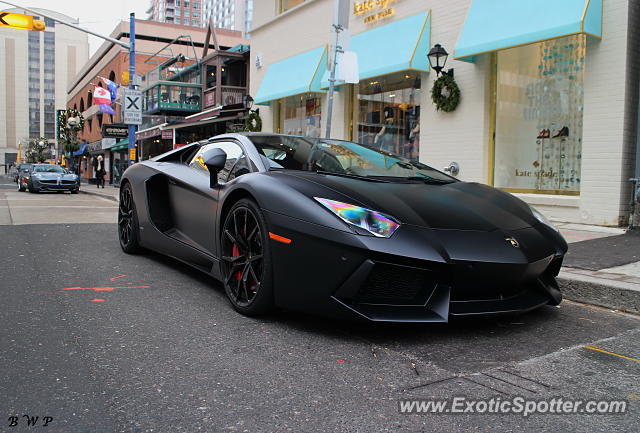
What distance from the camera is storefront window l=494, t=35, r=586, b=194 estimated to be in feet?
28.6

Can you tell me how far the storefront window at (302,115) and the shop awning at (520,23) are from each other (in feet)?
19.8

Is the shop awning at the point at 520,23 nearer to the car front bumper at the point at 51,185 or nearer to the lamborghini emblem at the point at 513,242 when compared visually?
the lamborghini emblem at the point at 513,242

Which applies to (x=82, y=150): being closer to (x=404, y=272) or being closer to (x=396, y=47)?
(x=396, y=47)

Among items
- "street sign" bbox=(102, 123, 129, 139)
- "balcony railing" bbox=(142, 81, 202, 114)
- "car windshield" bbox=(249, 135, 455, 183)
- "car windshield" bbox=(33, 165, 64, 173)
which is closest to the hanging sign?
"car windshield" bbox=(249, 135, 455, 183)

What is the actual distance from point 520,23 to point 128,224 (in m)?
6.65

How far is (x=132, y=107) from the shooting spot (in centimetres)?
1888

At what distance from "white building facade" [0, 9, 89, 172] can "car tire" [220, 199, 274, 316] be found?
13177 centimetres

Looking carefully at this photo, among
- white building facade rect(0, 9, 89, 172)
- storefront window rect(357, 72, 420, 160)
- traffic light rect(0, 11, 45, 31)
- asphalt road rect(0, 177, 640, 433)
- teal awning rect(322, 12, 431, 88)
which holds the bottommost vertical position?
asphalt road rect(0, 177, 640, 433)

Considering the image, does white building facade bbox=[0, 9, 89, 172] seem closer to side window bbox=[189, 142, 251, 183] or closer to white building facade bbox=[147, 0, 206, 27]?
white building facade bbox=[147, 0, 206, 27]

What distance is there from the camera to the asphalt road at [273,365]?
210 centimetres

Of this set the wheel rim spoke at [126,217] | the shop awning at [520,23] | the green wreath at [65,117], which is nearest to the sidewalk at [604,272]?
the shop awning at [520,23]

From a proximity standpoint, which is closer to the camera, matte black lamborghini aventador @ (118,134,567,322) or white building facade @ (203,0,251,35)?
matte black lamborghini aventador @ (118,134,567,322)

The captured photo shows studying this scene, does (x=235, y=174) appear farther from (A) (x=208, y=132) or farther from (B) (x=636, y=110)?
(A) (x=208, y=132)

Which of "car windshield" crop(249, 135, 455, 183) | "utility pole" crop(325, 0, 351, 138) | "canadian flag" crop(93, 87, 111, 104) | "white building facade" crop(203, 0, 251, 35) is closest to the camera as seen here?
"car windshield" crop(249, 135, 455, 183)
